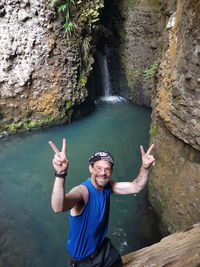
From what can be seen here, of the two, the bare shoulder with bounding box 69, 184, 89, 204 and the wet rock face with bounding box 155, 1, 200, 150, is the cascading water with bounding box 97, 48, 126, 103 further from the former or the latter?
the bare shoulder with bounding box 69, 184, 89, 204

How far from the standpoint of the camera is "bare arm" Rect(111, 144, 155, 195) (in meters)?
2.22

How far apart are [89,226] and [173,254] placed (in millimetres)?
1045

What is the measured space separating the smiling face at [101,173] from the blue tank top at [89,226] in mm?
50

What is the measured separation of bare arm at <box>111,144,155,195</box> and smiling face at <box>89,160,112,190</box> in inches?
11.6

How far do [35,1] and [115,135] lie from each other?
219 inches

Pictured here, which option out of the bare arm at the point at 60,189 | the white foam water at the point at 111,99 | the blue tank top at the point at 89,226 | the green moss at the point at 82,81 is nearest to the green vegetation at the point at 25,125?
the green moss at the point at 82,81

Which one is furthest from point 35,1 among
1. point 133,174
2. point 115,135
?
point 133,174

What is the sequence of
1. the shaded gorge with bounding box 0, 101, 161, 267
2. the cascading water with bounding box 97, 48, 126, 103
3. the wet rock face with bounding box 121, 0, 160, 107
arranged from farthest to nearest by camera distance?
the cascading water with bounding box 97, 48, 126, 103 < the wet rock face with bounding box 121, 0, 160, 107 < the shaded gorge with bounding box 0, 101, 161, 267

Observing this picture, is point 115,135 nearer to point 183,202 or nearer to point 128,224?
point 128,224

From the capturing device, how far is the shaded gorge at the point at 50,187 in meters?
4.44

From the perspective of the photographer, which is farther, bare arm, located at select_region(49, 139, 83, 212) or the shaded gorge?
the shaded gorge

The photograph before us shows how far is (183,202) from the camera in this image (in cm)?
363

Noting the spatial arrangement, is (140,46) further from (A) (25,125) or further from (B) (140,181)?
(B) (140,181)

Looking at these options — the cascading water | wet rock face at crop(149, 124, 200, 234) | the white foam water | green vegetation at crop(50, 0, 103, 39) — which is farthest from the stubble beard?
the cascading water
